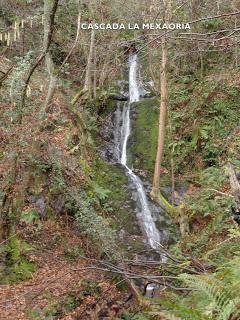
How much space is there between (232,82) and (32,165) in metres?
10.1

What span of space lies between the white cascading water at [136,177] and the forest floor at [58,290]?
1.64 meters

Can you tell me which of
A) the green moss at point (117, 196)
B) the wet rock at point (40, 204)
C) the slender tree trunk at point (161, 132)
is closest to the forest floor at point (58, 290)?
the wet rock at point (40, 204)

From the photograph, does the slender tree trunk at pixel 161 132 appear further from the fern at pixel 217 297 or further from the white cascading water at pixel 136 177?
the fern at pixel 217 297

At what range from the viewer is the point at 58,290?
8719 mm

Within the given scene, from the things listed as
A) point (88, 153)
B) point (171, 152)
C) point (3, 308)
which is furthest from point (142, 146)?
point (3, 308)

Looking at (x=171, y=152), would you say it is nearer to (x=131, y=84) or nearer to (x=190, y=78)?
(x=190, y=78)

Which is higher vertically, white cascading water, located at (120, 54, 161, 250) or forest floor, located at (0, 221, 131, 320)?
white cascading water, located at (120, 54, 161, 250)

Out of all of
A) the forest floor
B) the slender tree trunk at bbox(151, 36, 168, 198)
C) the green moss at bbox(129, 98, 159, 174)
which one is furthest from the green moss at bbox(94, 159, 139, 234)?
the forest floor

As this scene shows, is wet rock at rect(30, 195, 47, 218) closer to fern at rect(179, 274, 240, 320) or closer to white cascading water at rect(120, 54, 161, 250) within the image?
white cascading water at rect(120, 54, 161, 250)

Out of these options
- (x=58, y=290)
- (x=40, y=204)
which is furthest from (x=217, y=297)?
(x=40, y=204)

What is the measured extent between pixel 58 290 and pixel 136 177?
703 centimetres

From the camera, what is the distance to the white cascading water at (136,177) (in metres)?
12.1

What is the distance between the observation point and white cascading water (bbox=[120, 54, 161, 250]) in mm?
12062

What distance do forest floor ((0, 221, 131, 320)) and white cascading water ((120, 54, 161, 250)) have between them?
1.64 meters
